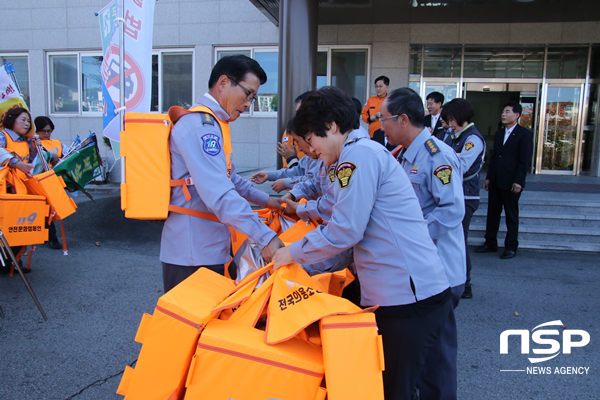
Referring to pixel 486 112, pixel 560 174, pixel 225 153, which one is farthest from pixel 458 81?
pixel 225 153

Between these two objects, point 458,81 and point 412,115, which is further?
point 458,81

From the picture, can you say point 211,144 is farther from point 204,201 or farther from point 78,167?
point 78,167

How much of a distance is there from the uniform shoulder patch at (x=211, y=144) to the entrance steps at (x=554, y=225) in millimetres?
5320

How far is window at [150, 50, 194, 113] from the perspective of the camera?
36.7 feet

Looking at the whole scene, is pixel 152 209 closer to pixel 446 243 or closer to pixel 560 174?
pixel 446 243

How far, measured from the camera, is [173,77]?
11297 millimetres

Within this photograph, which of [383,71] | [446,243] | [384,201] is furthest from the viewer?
[383,71]

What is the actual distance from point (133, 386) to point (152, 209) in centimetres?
76

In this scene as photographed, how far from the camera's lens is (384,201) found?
1.55 m

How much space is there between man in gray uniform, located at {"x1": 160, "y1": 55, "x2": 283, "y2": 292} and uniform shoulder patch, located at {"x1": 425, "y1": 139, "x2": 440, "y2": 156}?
1007 millimetres

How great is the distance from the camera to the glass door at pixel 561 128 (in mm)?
10539

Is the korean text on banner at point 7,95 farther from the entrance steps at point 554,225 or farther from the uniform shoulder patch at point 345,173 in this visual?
the entrance steps at point 554,225

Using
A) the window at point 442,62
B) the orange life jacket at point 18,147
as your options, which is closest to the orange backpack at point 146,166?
the orange life jacket at point 18,147

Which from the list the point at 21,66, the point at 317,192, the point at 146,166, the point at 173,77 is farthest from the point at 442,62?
the point at 21,66
